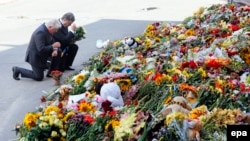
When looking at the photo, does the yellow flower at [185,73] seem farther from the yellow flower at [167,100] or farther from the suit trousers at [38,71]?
the suit trousers at [38,71]

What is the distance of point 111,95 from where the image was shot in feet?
19.7

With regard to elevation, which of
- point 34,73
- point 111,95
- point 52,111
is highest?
point 52,111

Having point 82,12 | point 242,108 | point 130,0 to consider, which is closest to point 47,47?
point 242,108

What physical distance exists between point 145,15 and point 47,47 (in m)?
10.2

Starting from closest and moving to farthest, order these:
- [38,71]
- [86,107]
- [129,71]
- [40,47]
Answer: [86,107] < [129,71] < [40,47] < [38,71]

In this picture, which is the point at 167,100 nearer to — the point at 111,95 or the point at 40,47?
the point at 111,95

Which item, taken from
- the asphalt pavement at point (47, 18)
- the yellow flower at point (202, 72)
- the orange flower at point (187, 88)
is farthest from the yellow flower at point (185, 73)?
the asphalt pavement at point (47, 18)

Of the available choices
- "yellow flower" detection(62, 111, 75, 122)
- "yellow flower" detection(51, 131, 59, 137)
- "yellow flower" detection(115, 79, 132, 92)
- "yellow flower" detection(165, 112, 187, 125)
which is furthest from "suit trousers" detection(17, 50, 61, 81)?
"yellow flower" detection(165, 112, 187, 125)

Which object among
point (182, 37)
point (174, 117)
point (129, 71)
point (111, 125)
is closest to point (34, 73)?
point (129, 71)

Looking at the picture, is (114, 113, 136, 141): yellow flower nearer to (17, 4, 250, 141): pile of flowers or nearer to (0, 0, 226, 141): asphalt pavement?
(17, 4, 250, 141): pile of flowers

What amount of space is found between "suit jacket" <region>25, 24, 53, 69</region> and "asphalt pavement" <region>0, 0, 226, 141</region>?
38 centimetres

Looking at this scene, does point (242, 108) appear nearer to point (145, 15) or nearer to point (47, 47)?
point (47, 47)

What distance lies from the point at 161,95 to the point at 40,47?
3.25 meters

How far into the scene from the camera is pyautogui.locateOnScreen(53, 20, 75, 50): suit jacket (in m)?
9.18
